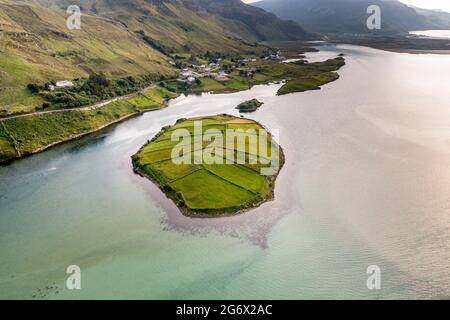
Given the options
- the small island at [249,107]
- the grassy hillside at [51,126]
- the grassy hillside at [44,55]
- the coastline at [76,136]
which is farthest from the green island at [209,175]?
the grassy hillside at [44,55]

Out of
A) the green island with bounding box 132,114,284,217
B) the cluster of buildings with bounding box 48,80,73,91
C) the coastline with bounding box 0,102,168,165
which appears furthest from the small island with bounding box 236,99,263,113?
the cluster of buildings with bounding box 48,80,73,91

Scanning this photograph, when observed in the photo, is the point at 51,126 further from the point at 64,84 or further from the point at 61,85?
the point at 64,84

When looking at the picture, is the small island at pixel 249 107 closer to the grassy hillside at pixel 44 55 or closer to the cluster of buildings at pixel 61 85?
the cluster of buildings at pixel 61 85

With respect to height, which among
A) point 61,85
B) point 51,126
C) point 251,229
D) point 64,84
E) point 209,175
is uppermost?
point 64,84

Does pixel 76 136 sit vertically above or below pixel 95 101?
below

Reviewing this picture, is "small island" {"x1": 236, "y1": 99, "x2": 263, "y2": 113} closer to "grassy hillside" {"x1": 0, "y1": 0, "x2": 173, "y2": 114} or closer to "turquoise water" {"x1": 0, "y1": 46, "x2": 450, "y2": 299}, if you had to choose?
"turquoise water" {"x1": 0, "y1": 46, "x2": 450, "y2": 299}

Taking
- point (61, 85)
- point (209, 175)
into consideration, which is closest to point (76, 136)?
point (61, 85)
